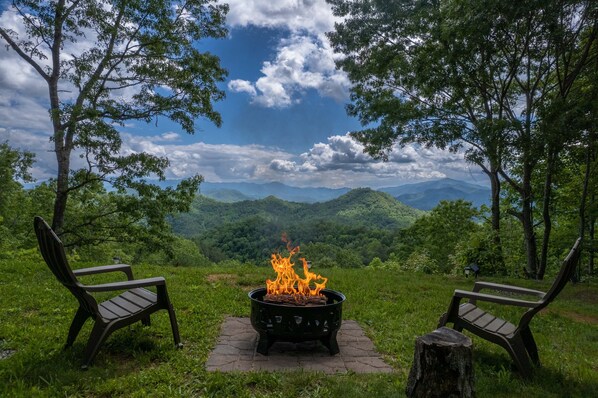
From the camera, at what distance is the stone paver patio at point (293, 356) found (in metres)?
3.67

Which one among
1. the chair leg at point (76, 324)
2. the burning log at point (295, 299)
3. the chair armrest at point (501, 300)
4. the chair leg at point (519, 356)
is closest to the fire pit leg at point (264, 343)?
the burning log at point (295, 299)

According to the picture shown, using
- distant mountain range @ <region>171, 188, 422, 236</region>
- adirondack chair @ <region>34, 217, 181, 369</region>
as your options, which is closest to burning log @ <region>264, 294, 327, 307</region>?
adirondack chair @ <region>34, 217, 181, 369</region>

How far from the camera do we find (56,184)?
37.3 feet

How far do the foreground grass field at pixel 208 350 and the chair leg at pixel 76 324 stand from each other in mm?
88

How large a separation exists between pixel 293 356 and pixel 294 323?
0.40 metres

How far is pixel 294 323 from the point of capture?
387cm

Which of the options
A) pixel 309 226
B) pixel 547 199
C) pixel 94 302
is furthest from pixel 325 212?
pixel 94 302

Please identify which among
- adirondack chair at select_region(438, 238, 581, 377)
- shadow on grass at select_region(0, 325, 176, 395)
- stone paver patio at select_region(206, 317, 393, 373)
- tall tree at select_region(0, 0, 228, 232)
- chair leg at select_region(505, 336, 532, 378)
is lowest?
stone paver patio at select_region(206, 317, 393, 373)

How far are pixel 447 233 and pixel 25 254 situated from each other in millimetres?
19462

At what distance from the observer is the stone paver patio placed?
3672 millimetres

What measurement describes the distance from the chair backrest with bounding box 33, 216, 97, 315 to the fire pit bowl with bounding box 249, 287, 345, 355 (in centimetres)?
157

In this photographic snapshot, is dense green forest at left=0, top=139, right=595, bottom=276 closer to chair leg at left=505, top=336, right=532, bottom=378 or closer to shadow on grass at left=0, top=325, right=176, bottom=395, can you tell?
shadow on grass at left=0, top=325, right=176, bottom=395

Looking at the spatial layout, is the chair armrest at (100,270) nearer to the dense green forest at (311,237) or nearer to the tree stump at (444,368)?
the dense green forest at (311,237)

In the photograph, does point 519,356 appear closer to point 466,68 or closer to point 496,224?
point 466,68
